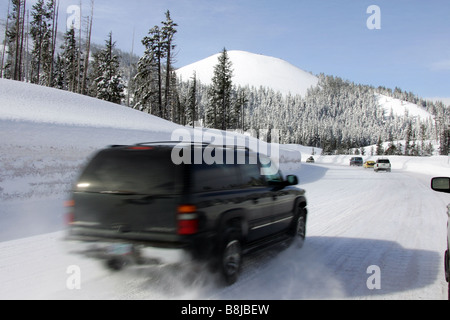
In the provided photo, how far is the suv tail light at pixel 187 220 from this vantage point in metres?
4.00

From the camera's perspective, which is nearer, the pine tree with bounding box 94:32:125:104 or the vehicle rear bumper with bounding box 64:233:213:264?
the vehicle rear bumper with bounding box 64:233:213:264

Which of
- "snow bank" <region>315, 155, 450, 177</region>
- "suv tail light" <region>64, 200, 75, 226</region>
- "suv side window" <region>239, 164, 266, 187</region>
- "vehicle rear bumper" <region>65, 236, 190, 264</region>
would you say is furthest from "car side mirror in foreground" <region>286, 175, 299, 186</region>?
"snow bank" <region>315, 155, 450, 177</region>

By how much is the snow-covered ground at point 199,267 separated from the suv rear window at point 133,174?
3.08ft

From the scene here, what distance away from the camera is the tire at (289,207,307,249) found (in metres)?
6.65

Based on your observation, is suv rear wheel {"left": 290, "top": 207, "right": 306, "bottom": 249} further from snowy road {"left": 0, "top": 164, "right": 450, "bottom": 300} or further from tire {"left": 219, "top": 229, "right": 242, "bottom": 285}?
tire {"left": 219, "top": 229, "right": 242, "bottom": 285}

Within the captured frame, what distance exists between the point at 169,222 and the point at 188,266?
57 centimetres

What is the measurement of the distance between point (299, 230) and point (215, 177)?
3.04 metres

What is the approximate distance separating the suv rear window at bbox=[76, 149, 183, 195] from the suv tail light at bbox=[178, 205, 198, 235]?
0.76 feet

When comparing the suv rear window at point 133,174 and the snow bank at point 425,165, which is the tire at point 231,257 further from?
the snow bank at point 425,165

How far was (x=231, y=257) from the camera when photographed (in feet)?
15.4

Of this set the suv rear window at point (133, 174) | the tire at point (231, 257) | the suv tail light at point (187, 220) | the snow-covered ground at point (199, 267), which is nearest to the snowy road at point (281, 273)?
the snow-covered ground at point (199, 267)

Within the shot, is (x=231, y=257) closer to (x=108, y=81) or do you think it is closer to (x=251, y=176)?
(x=251, y=176)
